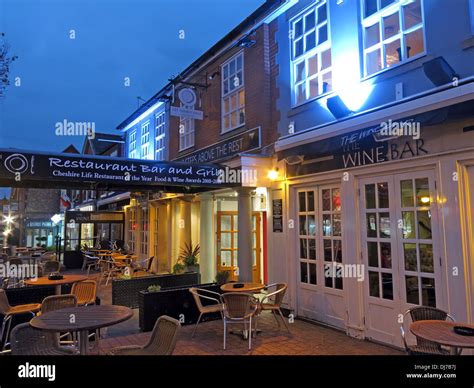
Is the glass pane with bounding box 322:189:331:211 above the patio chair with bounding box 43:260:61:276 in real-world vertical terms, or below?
above

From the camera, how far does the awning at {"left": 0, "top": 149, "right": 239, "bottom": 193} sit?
218 inches

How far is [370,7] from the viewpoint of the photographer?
5.80 metres

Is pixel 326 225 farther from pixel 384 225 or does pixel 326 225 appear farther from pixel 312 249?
pixel 384 225

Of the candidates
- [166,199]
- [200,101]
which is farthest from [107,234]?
[200,101]

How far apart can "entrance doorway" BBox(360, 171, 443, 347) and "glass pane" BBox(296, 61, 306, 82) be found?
2.66m

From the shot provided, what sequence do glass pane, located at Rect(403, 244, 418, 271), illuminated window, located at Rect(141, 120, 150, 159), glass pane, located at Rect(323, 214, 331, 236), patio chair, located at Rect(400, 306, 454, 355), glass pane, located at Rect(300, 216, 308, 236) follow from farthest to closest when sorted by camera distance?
illuminated window, located at Rect(141, 120, 150, 159)
glass pane, located at Rect(300, 216, 308, 236)
glass pane, located at Rect(323, 214, 331, 236)
glass pane, located at Rect(403, 244, 418, 271)
patio chair, located at Rect(400, 306, 454, 355)

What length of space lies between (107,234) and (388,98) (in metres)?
19.2

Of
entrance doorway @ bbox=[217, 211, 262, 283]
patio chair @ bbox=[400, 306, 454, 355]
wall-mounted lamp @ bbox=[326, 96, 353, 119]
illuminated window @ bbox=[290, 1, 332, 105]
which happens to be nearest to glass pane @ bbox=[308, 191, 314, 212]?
wall-mounted lamp @ bbox=[326, 96, 353, 119]

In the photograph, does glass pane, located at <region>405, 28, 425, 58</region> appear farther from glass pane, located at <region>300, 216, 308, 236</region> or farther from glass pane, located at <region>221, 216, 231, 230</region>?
glass pane, located at <region>221, 216, 231, 230</region>

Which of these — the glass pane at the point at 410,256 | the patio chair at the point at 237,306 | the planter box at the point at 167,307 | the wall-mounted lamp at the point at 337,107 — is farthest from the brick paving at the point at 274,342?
the wall-mounted lamp at the point at 337,107

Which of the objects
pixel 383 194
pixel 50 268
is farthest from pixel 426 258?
pixel 50 268

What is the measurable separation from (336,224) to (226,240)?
443 cm

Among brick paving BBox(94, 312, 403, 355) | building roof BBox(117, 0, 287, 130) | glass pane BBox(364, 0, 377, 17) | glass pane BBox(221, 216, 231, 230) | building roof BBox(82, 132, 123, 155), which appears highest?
building roof BBox(82, 132, 123, 155)
